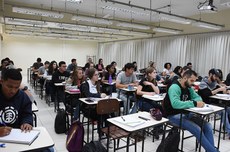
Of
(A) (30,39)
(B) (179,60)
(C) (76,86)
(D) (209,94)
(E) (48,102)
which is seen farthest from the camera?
(A) (30,39)

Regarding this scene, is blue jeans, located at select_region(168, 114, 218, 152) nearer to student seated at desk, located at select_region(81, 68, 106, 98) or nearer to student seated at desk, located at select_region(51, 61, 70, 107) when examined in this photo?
student seated at desk, located at select_region(81, 68, 106, 98)

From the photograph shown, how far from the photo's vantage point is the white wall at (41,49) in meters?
13.9

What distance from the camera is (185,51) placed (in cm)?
887

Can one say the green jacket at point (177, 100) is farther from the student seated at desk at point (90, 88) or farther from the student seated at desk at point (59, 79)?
the student seated at desk at point (59, 79)

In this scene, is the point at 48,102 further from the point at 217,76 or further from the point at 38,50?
the point at 38,50

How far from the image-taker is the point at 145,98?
147 inches

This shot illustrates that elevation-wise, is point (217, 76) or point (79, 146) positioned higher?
point (217, 76)

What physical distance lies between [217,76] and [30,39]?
13.6 meters

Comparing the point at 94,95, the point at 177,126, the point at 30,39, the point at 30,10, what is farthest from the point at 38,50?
the point at 177,126

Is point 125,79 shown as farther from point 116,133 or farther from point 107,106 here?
point 116,133

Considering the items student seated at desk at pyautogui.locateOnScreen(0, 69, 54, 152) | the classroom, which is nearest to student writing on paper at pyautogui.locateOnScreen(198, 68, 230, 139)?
the classroom

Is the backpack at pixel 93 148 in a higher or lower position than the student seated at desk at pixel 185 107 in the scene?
lower

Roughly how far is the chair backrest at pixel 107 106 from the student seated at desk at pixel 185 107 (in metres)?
0.77

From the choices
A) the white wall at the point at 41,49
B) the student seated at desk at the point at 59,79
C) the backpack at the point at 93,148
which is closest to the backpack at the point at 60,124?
the student seated at desk at the point at 59,79
